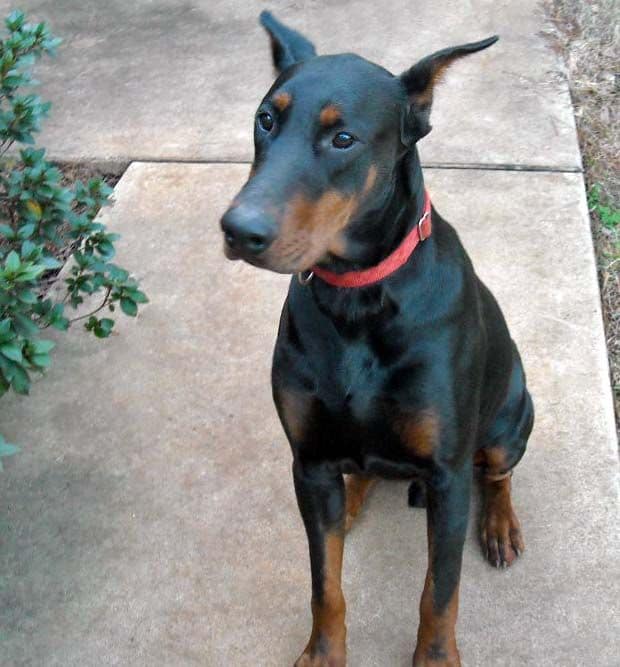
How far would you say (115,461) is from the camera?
3225mm

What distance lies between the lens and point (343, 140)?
2043 mm

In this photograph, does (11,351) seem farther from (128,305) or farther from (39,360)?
(128,305)

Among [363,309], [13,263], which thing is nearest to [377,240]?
[363,309]

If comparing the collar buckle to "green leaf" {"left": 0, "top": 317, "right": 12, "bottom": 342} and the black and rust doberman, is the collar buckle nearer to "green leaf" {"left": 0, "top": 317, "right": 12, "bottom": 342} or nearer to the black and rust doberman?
the black and rust doberman

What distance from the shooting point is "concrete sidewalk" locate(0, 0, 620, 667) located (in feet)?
8.89

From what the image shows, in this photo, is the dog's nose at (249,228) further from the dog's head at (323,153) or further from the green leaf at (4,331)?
the green leaf at (4,331)

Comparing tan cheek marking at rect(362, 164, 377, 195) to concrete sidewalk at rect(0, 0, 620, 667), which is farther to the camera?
concrete sidewalk at rect(0, 0, 620, 667)

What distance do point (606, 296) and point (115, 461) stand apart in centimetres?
204

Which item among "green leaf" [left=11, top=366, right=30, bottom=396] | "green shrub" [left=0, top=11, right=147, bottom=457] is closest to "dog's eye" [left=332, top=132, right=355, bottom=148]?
"green shrub" [left=0, top=11, right=147, bottom=457]

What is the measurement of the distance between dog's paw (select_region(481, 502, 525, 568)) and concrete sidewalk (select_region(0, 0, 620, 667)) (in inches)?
1.7

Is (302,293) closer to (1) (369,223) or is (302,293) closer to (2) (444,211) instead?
(1) (369,223)

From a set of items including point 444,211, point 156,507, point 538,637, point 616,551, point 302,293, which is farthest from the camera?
point 444,211

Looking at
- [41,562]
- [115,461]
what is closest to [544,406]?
[115,461]

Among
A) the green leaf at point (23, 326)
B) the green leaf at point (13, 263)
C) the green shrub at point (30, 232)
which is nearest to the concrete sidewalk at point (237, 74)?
the green shrub at point (30, 232)
